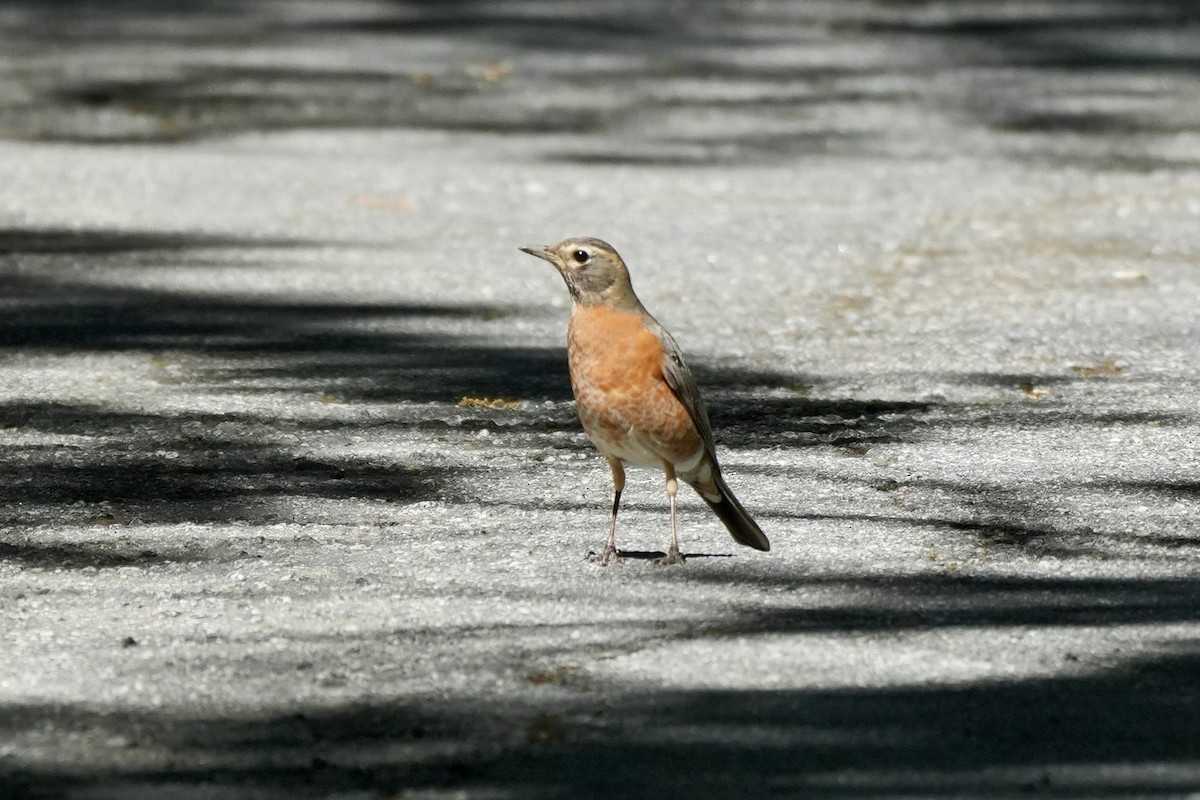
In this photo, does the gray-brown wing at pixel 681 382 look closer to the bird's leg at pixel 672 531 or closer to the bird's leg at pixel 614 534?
the bird's leg at pixel 672 531

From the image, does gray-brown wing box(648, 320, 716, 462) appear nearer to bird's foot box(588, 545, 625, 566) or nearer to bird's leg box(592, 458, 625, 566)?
bird's leg box(592, 458, 625, 566)

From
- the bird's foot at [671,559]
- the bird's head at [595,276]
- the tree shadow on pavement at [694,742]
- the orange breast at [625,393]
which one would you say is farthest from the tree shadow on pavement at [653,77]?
the tree shadow on pavement at [694,742]

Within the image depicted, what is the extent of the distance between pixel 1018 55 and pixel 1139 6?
2.30 m

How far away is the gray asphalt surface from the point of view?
14.3 ft

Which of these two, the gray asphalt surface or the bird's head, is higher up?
the bird's head

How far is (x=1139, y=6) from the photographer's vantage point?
60.5 ft

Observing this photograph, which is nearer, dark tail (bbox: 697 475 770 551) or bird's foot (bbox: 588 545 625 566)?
bird's foot (bbox: 588 545 625 566)

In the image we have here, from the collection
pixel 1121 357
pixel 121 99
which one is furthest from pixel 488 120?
pixel 1121 357

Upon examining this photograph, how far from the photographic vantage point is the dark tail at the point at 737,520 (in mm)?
5828

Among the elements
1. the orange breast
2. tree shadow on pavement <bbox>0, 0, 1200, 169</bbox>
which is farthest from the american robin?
tree shadow on pavement <bbox>0, 0, 1200, 169</bbox>

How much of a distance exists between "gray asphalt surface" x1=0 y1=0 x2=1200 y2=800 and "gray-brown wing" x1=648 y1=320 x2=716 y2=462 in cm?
38

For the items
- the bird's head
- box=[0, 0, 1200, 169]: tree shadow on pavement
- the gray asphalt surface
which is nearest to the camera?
the gray asphalt surface

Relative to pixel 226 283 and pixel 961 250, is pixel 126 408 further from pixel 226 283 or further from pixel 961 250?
pixel 961 250

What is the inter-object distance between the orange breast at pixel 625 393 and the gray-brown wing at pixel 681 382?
0.02 metres
